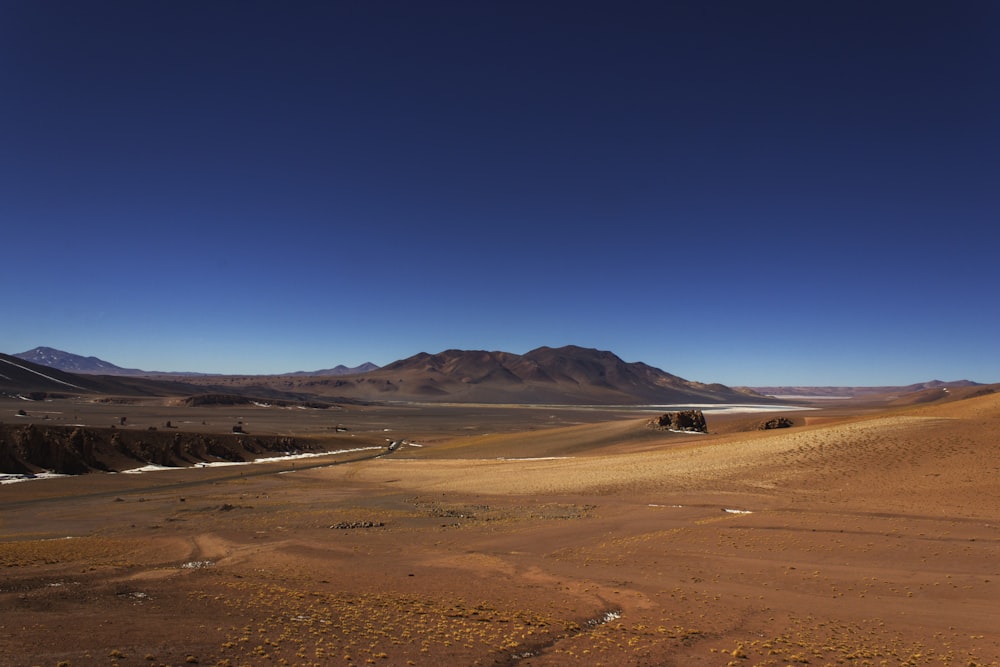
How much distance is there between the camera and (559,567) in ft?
42.2

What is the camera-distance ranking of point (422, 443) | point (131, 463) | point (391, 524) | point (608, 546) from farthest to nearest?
point (422, 443)
point (131, 463)
point (391, 524)
point (608, 546)

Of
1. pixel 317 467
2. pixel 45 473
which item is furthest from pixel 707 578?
pixel 45 473

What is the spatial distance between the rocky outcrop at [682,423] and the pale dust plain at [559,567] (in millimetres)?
21889

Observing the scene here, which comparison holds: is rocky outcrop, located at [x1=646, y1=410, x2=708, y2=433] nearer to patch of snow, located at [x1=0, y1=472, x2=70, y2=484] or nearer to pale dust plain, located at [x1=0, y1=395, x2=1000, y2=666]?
pale dust plain, located at [x1=0, y1=395, x2=1000, y2=666]

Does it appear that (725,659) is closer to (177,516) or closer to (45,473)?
(177,516)

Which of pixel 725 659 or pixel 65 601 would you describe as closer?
pixel 725 659

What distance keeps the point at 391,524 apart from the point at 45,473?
27598 mm

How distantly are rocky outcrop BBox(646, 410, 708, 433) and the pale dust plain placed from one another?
2189 centimetres

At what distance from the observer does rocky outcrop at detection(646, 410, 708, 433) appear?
1930 inches

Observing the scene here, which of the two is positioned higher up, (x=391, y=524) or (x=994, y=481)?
(x=994, y=481)

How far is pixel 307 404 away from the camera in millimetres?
133125

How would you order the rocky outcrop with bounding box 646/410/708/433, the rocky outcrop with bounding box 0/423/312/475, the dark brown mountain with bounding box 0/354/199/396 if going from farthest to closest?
1. the dark brown mountain with bounding box 0/354/199/396
2. the rocky outcrop with bounding box 646/410/708/433
3. the rocky outcrop with bounding box 0/423/312/475

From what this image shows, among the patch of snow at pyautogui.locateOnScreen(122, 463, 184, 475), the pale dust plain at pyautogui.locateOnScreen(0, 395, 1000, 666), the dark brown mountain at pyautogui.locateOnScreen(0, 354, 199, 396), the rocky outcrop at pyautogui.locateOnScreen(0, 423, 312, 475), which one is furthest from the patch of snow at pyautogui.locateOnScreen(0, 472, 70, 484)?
the dark brown mountain at pyautogui.locateOnScreen(0, 354, 199, 396)

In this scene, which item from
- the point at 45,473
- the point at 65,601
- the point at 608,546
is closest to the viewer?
the point at 65,601
